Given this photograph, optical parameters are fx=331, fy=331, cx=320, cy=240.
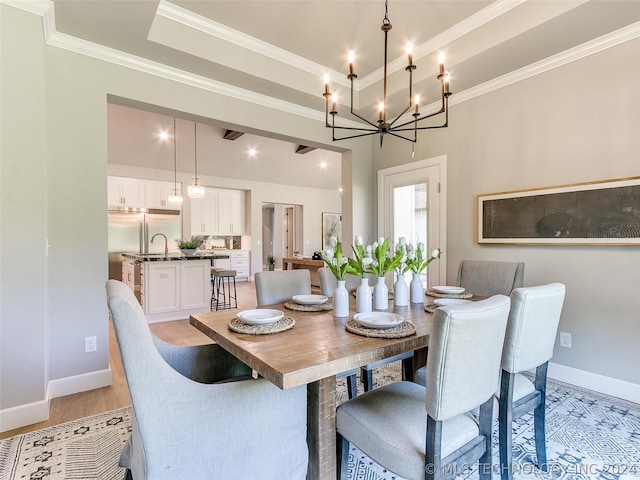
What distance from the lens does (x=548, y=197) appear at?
269cm

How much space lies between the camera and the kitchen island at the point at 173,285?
14.9 ft

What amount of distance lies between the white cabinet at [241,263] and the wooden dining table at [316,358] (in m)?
7.12

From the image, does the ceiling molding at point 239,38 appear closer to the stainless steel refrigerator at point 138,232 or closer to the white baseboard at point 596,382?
the white baseboard at point 596,382

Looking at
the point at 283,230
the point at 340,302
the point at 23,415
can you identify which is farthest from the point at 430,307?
the point at 283,230

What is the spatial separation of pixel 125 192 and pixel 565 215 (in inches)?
286

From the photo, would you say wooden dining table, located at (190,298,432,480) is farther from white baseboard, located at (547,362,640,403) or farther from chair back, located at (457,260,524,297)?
white baseboard, located at (547,362,640,403)

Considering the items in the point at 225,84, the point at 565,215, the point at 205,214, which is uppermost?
the point at 225,84

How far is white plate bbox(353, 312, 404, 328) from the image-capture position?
1.47m

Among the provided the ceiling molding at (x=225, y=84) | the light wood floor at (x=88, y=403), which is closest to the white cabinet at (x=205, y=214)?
the light wood floor at (x=88, y=403)

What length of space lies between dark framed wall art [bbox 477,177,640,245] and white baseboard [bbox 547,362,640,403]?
39.4 inches

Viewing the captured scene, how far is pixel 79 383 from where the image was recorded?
8.19 ft

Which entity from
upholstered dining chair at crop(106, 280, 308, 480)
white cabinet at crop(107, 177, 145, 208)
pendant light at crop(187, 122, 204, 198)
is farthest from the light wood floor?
white cabinet at crop(107, 177, 145, 208)

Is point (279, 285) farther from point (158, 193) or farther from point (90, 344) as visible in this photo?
point (158, 193)

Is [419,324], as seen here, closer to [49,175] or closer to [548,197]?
[548,197]
